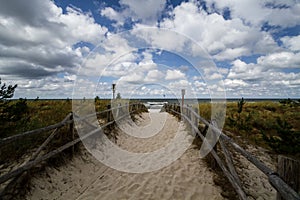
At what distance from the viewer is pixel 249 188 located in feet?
13.6

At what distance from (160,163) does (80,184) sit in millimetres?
2101

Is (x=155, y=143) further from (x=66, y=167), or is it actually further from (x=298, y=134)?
(x=298, y=134)

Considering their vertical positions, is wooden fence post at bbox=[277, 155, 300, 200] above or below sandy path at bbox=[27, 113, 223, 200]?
above

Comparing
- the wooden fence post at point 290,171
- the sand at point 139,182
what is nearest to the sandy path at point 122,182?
the sand at point 139,182

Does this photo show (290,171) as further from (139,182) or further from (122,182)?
(122,182)

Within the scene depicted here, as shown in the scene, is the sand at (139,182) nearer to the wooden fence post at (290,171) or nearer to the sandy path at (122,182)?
the sandy path at (122,182)

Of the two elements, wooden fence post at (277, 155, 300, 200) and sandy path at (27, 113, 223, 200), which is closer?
wooden fence post at (277, 155, 300, 200)

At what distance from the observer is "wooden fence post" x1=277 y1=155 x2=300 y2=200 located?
1883mm

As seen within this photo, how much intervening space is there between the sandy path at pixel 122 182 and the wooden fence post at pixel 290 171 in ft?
6.55

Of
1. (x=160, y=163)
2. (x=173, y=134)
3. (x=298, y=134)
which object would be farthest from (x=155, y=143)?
(x=298, y=134)

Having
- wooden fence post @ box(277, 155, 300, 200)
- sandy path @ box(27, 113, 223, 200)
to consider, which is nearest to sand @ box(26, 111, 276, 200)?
sandy path @ box(27, 113, 223, 200)

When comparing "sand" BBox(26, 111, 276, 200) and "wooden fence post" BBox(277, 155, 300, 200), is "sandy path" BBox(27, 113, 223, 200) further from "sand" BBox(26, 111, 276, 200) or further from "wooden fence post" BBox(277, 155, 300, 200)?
Answer: "wooden fence post" BBox(277, 155, 300, 200)

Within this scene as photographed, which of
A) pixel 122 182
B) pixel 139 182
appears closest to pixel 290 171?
pixel 139 182

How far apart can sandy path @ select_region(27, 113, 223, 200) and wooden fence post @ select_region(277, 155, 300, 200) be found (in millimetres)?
1997
